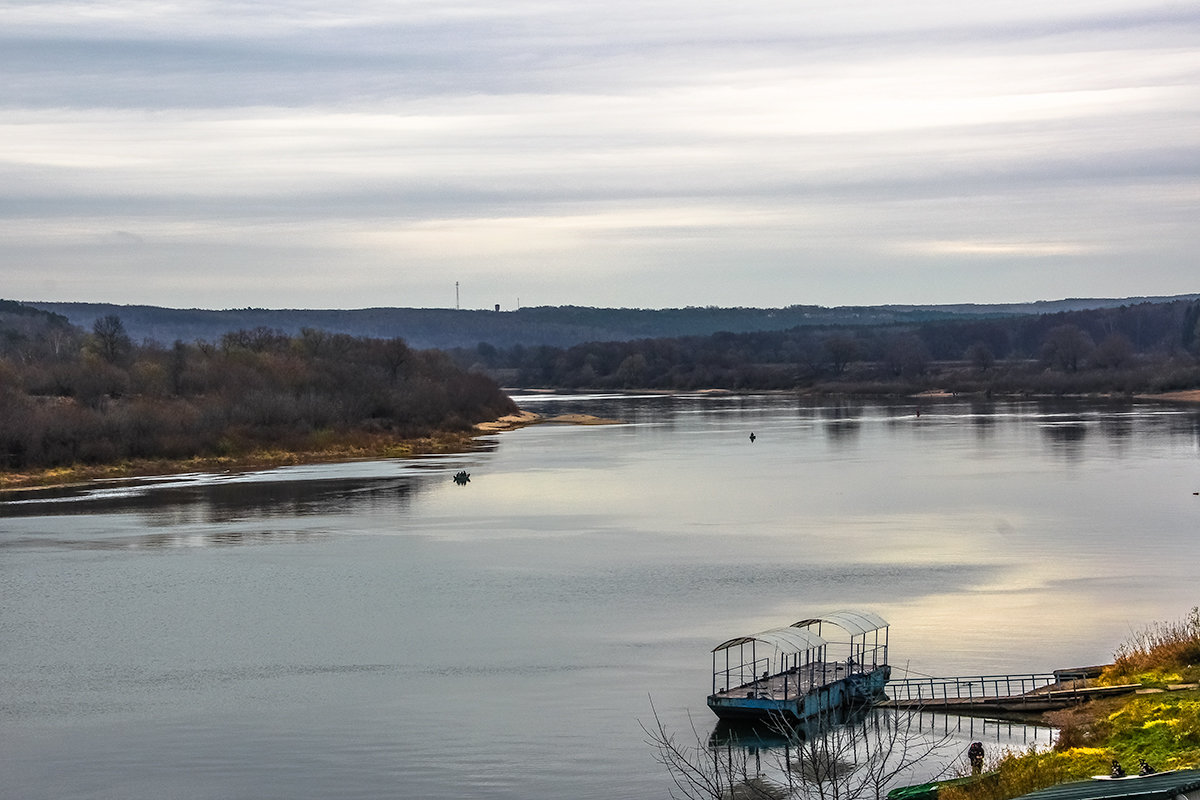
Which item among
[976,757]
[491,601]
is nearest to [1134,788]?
[976,757]

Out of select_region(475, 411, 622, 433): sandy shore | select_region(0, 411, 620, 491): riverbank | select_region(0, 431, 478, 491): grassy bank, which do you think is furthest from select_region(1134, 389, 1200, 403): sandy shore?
select_region(0, 431, 478, 491): grassy bank

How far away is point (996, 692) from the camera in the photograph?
24.6 meters

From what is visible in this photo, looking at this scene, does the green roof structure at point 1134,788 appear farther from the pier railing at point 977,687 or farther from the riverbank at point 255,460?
the riverbank at point 255,460

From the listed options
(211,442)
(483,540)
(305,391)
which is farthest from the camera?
(305,391)

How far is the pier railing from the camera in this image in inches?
967

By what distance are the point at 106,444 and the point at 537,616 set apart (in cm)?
5160

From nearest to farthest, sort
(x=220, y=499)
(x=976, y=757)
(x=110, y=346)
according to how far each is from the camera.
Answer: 1. (x=976, y=757)
2. (x=220, y=499)
3. (x=110, y=346)

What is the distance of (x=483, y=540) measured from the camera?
47.0 meters

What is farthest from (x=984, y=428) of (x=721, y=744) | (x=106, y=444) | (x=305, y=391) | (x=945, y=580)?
(x=721, y=744)

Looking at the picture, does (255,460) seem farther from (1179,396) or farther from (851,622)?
(1179,396)

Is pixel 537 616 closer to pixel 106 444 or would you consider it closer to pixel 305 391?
pixel 106 444

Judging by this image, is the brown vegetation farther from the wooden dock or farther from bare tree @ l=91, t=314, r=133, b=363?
the wooden dock

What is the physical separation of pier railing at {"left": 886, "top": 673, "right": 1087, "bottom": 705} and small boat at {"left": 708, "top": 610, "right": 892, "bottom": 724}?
470 millimetres

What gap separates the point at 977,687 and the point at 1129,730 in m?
5.57
